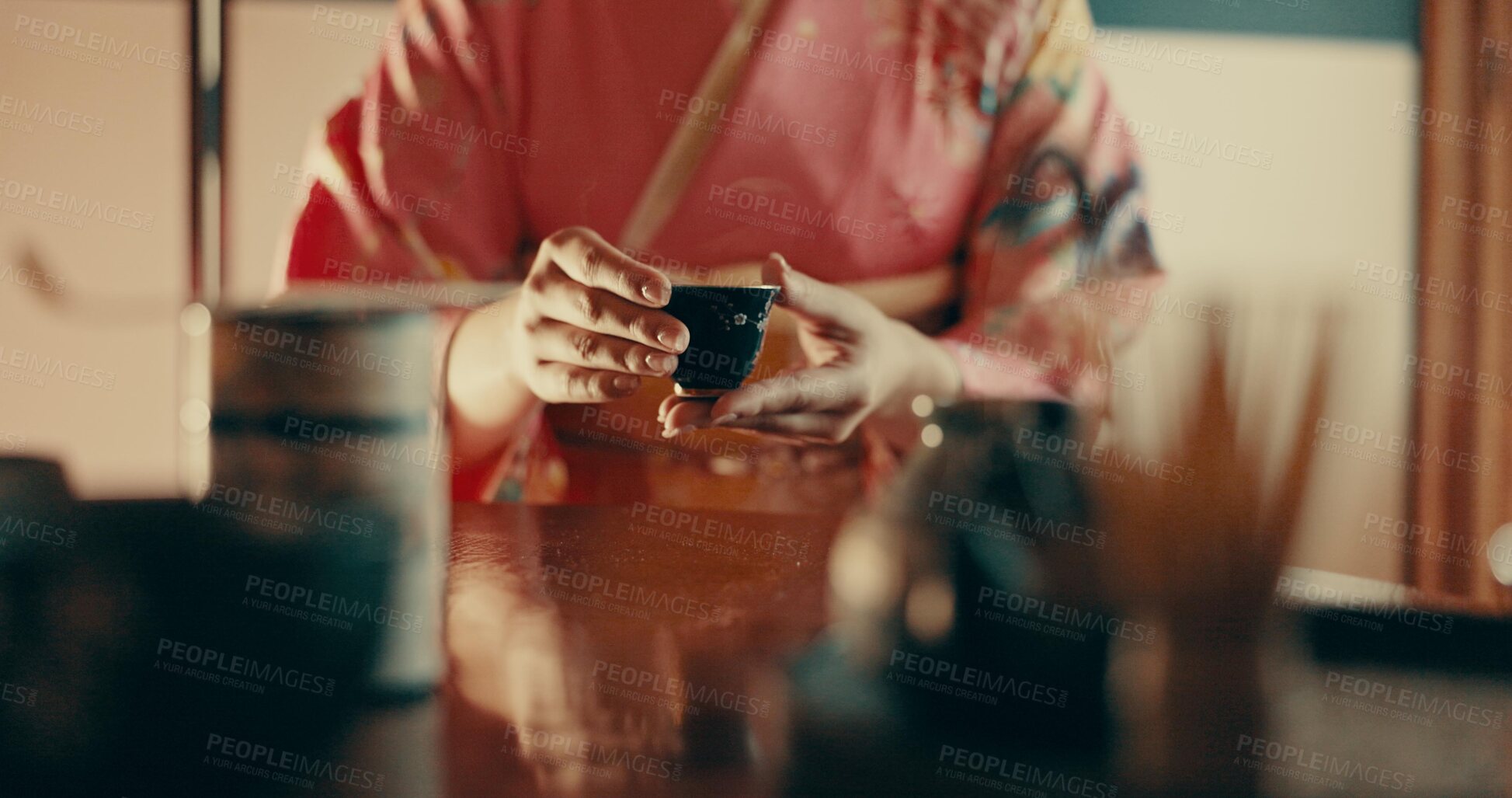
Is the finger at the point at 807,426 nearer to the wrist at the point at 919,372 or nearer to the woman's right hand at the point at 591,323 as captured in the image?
the wrist at the point at 919,372

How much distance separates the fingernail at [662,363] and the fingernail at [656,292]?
46 mm

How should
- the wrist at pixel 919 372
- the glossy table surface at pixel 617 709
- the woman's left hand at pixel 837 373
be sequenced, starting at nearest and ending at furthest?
1. the glossy table surface at pixel 617 709
2. the woman's left hand at pixel 837 373
3. the wrist at pixel 919 372

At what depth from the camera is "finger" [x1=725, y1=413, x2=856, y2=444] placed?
74 cm

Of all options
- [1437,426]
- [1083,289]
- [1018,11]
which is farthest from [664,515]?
Result: [1437,426]

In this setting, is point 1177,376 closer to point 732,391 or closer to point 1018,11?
point 732,391

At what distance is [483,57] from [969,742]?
2.81 ft

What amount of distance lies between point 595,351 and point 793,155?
408 millimetres

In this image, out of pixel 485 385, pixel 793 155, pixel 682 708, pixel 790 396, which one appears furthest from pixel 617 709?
pixel 793 155

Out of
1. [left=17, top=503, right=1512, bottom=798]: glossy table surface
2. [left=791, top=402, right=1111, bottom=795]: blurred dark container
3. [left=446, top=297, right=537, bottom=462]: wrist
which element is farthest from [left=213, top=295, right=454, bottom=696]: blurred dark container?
[left=446, top=297, right=537, bottom=462]: wrist

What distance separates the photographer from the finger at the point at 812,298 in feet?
1.98

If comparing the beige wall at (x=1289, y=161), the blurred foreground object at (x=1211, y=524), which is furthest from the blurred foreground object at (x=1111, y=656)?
the beige wall at (x=1289, y=161)

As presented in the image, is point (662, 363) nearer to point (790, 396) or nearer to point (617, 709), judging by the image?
point (790, 396)

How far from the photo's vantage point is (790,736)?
212 millimetres

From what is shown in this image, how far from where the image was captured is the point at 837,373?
2.44 ft
